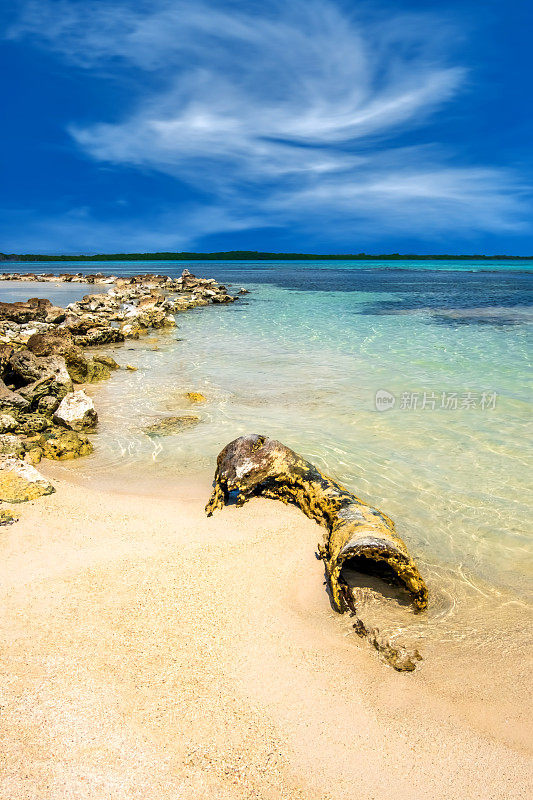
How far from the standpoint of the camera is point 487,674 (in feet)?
10.5

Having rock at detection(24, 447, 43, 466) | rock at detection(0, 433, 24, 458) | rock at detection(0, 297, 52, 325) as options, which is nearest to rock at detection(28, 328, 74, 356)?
rock at detection(24, 447, 43, 466)

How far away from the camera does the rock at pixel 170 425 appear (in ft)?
25.7

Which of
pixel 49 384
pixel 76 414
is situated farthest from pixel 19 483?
pixel 49 384

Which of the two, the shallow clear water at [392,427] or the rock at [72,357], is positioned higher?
the rock at [72,357]

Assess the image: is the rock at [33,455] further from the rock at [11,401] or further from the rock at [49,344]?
the rock at [49,344]

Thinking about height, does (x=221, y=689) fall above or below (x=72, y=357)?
below


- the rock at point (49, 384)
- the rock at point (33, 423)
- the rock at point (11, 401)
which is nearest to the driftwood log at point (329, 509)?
the rock at point (33, 423)

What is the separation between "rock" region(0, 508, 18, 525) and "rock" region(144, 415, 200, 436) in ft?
10.4

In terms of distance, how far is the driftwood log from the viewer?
3.78 metres

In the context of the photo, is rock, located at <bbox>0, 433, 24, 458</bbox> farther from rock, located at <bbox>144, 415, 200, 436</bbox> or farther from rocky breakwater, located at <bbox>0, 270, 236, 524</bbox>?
rock, located at <bbox>144, 415, 200, 436</bbox>

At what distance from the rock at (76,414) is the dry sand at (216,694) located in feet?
11.8

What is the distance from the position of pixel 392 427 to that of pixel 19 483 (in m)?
5.88

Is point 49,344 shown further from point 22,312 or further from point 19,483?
point 22,312

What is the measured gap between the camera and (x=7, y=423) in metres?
7.09
